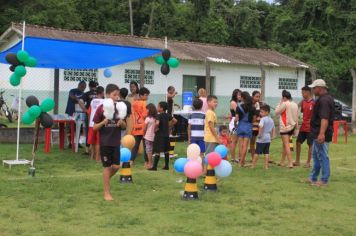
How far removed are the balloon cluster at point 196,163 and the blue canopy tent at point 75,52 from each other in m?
4.83

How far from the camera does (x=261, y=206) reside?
7.11m

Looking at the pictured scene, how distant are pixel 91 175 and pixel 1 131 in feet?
19.1

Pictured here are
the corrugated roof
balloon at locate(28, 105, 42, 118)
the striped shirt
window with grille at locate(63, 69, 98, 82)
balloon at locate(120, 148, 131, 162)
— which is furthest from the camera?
the corrugated roof

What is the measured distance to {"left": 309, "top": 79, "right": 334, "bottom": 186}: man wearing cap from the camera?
847cm

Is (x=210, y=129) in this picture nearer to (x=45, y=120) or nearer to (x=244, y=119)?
(x=244, y=119)

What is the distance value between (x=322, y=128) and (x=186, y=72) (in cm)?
1644

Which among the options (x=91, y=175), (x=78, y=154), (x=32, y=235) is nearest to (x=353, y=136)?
(x=78, y=154)

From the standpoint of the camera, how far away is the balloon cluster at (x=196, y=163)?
722 centimetres

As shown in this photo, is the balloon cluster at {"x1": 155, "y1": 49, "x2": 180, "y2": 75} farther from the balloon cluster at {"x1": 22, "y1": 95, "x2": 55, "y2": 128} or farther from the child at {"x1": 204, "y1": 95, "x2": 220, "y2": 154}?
the balloon cluster at {"x1": 22, "y1": 95, "x2": 55, "y2": 128}

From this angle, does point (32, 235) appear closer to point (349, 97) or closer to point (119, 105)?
point (119, 105)

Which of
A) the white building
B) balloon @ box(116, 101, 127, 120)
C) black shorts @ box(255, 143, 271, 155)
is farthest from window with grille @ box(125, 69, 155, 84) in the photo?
balloon @ box(116, 101, 127, 120)

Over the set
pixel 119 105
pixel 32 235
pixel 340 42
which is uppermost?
pixel 340 42

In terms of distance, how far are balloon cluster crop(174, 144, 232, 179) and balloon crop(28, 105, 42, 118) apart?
281 centimetres

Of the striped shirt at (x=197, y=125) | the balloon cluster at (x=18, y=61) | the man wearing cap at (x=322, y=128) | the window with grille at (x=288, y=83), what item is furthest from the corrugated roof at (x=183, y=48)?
the man wearing cap at (x=322, y=128)
